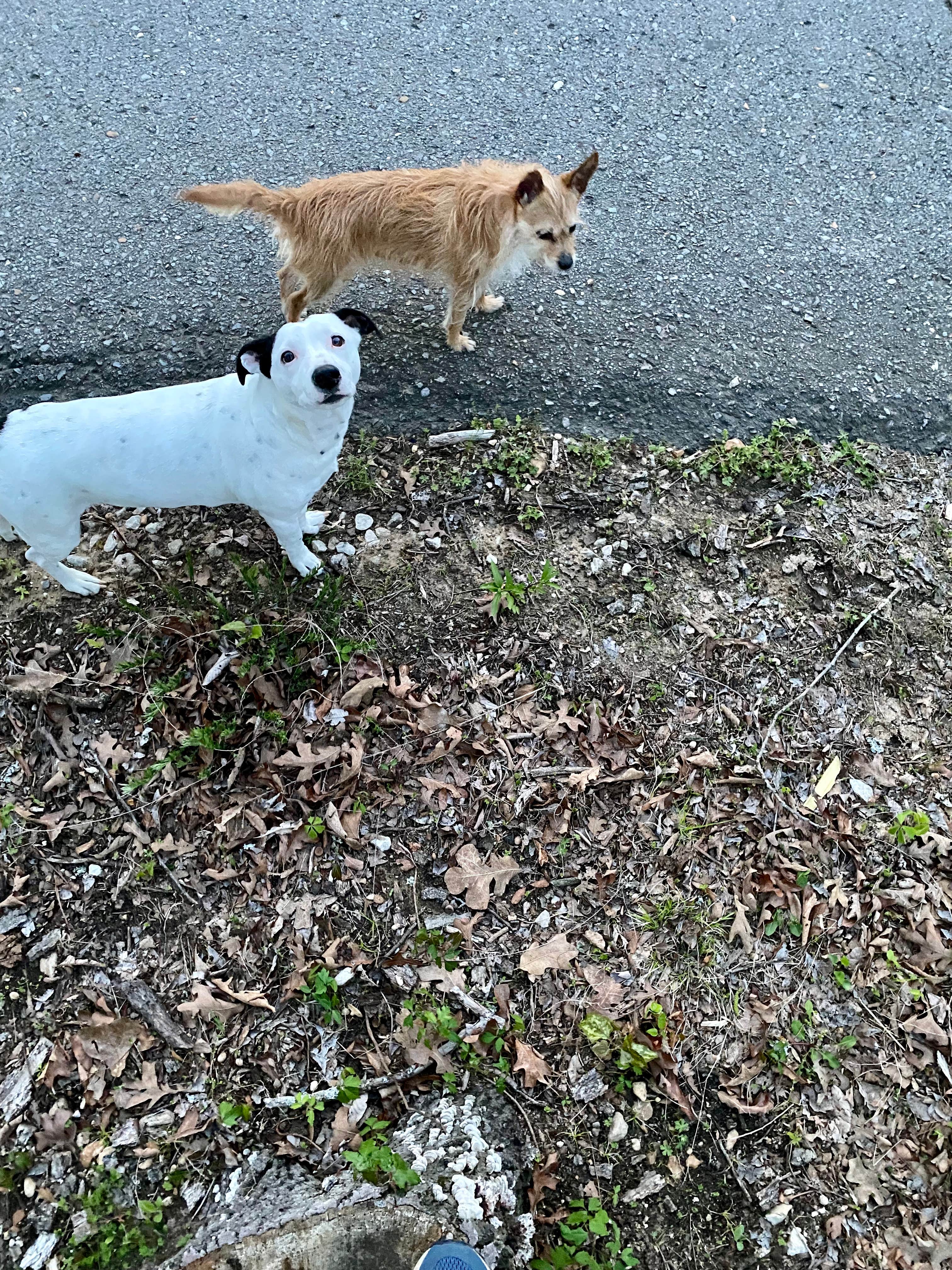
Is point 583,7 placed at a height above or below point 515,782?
above

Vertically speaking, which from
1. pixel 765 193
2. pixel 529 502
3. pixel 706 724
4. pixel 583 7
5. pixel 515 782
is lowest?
pixel 515 782

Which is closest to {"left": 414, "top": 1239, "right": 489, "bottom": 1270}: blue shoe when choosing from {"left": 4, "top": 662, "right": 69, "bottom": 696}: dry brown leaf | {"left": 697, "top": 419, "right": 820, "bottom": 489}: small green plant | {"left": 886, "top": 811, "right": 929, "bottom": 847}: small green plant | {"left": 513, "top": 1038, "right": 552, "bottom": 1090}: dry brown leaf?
{"left": 513, "top": 1038, "right": 552, "bottom": 1090}: dry brown leaf

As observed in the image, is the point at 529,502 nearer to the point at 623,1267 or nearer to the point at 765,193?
the point at 765,193

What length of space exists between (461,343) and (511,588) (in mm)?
1555

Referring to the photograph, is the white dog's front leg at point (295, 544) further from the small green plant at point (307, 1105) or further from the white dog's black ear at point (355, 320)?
the small green plant at point (307, 1105)

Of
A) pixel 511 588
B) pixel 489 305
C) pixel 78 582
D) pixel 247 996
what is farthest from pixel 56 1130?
A: pixel 489 305

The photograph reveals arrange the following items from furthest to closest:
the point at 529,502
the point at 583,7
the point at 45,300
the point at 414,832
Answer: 1. the point at 583,7
2. the point at 45,300
3. the point at 529,502
4. the point at 414,832

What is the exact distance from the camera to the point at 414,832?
3295 millimetres

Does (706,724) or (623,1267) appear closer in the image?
(623,1267)

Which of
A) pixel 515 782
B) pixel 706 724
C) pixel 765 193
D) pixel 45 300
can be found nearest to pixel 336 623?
pixel 515 782

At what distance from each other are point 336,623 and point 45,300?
2651 millimetres

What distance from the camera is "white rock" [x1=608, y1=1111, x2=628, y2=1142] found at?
2.80 m

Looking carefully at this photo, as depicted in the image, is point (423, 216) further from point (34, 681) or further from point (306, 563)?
point (34, 681)

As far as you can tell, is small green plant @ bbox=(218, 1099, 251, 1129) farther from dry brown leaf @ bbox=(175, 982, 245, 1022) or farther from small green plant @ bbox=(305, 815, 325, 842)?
small green plant @ bbox=(305, 815, 325, 842)
